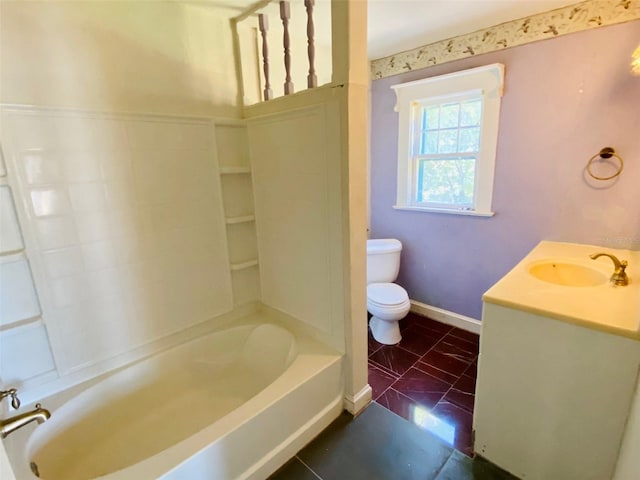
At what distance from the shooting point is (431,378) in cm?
206

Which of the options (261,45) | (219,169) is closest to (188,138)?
(219,169)

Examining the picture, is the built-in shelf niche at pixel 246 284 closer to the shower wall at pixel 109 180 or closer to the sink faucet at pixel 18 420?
the shower wall at pixel 109 180

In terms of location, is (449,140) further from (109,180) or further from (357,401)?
(109,180)

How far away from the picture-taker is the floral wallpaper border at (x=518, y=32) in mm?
1723

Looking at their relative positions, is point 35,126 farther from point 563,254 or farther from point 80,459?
point 563,254

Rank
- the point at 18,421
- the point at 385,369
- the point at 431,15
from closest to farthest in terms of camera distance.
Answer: the point at 18,421 → the point at 431,15 → the point at 385,369

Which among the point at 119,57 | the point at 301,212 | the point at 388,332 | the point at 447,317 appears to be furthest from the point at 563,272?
Result: the point at 119,57

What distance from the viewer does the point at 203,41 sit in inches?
69.1

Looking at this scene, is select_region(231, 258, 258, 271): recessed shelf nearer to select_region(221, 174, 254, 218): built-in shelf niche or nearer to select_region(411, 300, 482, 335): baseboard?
select_region(221, 174, 254, 218): built-in shelf niche

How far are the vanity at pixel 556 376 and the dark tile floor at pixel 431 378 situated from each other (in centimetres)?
25

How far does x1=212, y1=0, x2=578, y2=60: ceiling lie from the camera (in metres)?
1.77

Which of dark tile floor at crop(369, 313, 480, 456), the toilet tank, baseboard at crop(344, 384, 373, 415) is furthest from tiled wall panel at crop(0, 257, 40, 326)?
the toilet tank

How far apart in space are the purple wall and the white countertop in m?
0.42

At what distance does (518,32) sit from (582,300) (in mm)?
1731
